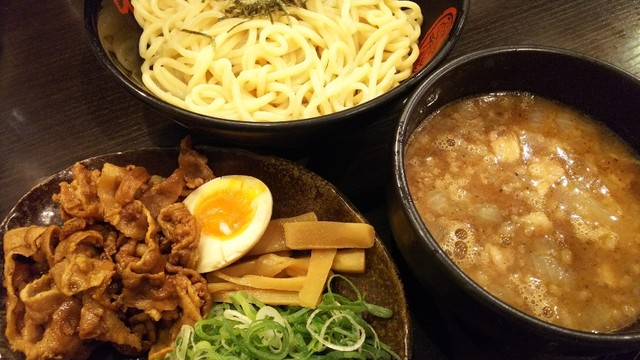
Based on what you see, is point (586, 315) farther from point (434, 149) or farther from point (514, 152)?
point (434, 149)

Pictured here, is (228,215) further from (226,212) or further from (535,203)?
(535,203)

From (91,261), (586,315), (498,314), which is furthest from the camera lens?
(91,261)

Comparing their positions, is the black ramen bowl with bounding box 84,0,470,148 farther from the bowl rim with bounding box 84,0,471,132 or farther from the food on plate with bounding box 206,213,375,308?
the food on plate with bounding box 206,213,375,308

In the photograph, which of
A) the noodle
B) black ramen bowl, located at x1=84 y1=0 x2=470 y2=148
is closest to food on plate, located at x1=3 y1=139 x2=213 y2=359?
black ramen bowl, located at x1=84 y1=0 x2=470 y2=148

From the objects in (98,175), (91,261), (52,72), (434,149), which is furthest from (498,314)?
(52,72)

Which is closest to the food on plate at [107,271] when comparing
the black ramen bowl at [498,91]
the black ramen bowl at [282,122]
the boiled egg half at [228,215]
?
the boiled egg half at [228,215]

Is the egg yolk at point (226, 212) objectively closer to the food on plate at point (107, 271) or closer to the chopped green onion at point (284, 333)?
the food on plate at point (107, 271)

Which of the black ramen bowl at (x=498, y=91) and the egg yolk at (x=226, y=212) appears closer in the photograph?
the black ramen bowl at (x=498, y=91)
